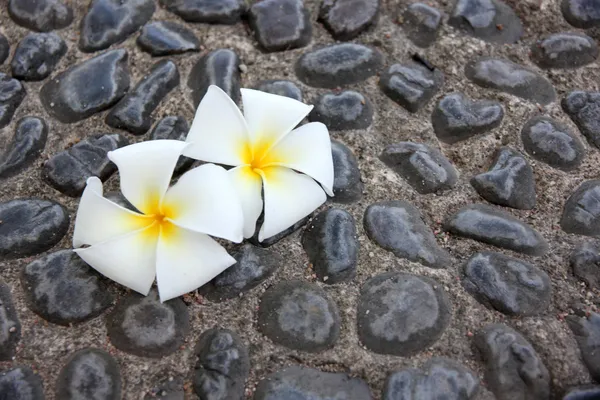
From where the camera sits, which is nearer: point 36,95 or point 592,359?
point 592,359

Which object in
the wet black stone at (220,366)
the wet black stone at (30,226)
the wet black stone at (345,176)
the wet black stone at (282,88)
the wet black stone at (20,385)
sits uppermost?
the wet black stone at (282,88)

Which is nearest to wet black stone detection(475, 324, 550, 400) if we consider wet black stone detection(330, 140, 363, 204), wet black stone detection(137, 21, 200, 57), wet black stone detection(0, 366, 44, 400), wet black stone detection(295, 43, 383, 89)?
wet black stone detection(330, 140, 363, 204)

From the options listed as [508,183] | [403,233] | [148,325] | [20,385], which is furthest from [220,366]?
[508,183]

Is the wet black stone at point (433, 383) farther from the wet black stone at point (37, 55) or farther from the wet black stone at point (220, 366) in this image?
the wet black stone at point (37, 55)

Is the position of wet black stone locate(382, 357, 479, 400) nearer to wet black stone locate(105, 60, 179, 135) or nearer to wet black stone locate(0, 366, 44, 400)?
wet black stone locate(0, 366, 44, 400)

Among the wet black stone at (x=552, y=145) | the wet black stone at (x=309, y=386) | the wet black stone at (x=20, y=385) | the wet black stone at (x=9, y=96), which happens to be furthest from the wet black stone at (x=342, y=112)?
the wet black stone at (x=20, y=385)

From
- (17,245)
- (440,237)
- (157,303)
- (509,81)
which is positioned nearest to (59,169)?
(17,245)

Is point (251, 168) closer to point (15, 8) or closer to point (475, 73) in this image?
point (475, 73)
